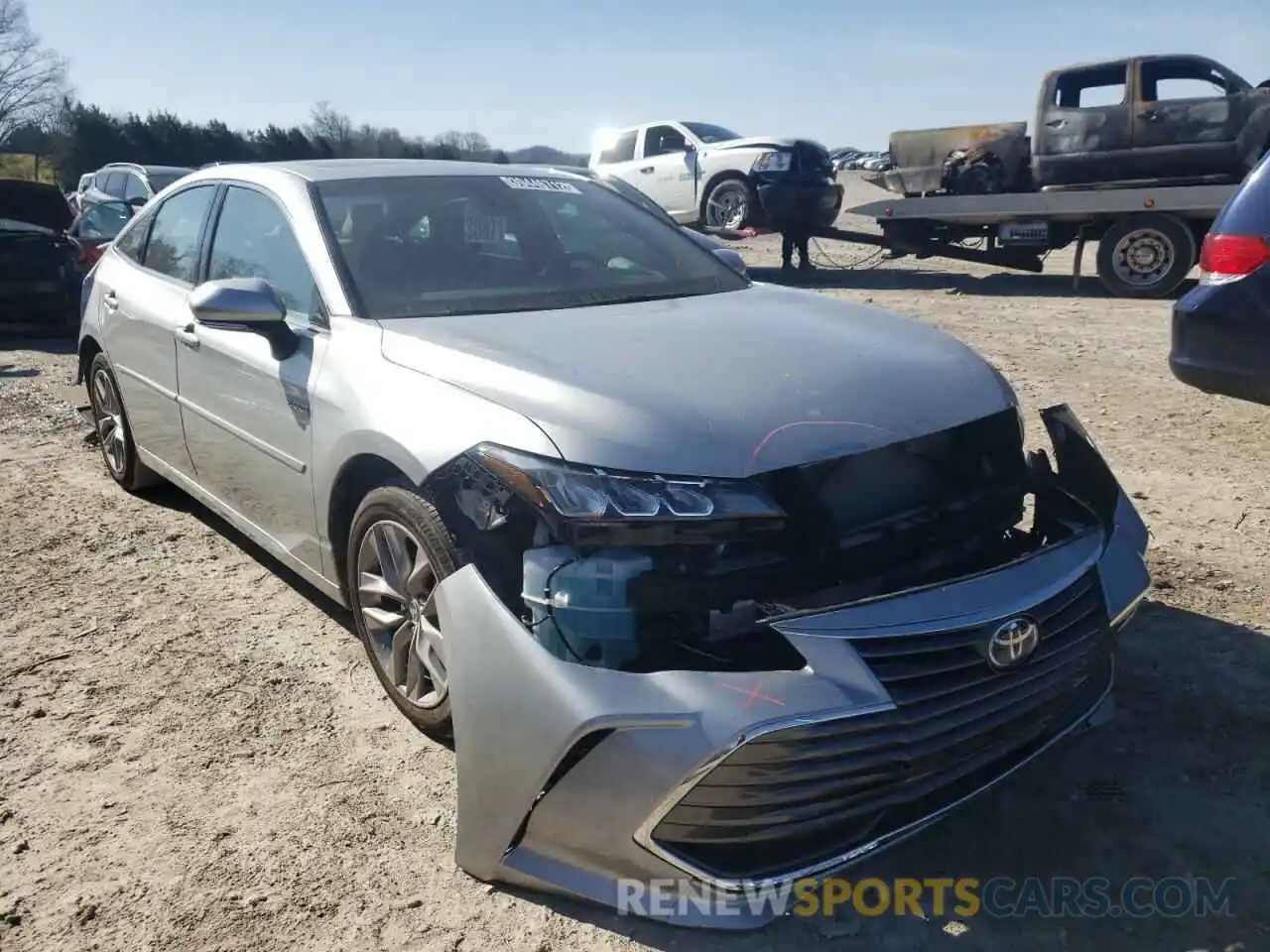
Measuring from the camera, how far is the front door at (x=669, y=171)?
15469 millimetres

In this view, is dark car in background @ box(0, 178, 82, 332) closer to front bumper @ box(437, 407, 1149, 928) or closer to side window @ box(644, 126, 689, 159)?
side window @ box(644, 126, 689, 159)

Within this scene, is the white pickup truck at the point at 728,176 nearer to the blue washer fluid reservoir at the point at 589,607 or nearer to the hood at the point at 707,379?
the hood at the point at 707,379

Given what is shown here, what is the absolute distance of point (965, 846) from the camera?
8.30ft

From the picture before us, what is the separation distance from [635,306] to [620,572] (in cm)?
135

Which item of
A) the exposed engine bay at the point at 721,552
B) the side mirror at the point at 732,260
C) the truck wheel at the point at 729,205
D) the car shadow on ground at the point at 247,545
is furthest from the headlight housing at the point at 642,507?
the truck wheel at the point at 729,205

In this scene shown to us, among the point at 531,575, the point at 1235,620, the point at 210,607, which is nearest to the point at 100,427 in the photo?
the point at 210,607

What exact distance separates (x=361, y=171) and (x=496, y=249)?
652mm

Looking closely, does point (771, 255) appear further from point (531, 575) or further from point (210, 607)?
point (531, 575)

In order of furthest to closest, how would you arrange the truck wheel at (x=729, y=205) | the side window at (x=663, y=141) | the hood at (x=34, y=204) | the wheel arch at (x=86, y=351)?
the side window at (x=663, y=141) → the truck wheel at (x=729, y=205) → the hood at (x=34, y=204) → the wheel arch at (x=86, y=351)

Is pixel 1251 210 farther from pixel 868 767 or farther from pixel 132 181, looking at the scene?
pixel 132 181

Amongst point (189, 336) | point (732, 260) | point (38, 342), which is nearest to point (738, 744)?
point (732, 260)

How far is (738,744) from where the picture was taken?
2.02 m

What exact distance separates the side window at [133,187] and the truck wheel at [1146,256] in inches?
461

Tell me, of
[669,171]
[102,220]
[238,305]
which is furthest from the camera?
[669,171]
